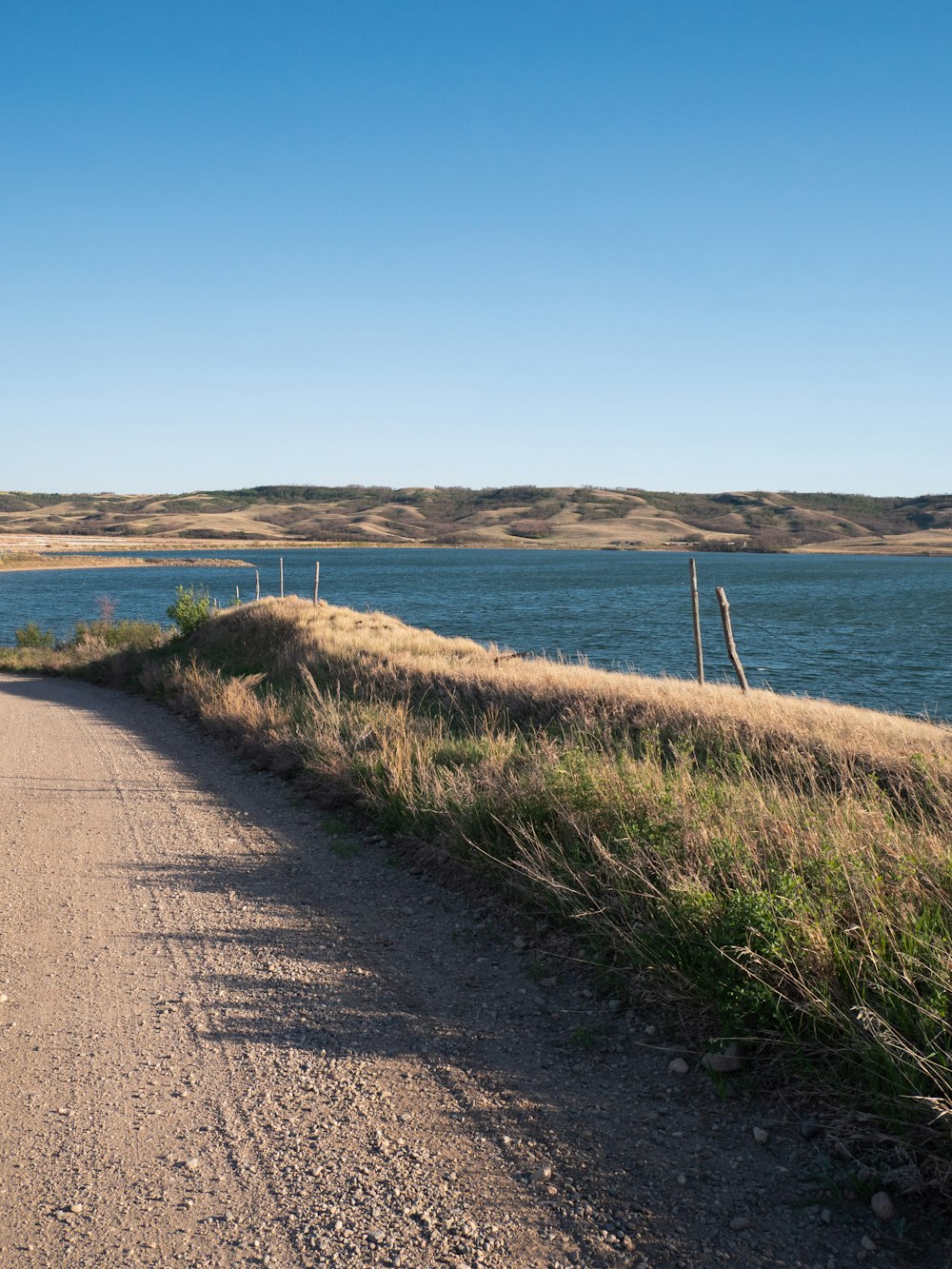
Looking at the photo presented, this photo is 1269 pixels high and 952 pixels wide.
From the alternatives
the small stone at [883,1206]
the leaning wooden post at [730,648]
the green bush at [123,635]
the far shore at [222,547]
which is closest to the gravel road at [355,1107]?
the small stone at [883,1206]

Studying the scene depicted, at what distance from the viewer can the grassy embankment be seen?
396 cm

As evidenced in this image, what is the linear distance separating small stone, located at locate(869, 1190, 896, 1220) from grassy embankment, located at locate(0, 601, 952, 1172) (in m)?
0.29

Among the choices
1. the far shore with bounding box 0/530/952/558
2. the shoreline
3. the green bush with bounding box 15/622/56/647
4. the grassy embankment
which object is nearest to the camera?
the grassy embankment

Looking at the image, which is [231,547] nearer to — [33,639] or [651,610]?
[651,610]

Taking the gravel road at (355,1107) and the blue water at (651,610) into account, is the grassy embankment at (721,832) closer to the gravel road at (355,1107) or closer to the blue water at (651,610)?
the gravel road at (355,1107)

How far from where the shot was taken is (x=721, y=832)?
18.4 ft

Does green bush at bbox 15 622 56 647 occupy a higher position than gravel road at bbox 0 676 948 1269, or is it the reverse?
gravel road at bbox 0 676 948 1269

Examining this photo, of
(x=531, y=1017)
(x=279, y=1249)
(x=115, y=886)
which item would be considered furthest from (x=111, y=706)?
(x=279, y=1249)

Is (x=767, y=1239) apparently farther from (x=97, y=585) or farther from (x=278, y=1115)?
(x=97, y=585)

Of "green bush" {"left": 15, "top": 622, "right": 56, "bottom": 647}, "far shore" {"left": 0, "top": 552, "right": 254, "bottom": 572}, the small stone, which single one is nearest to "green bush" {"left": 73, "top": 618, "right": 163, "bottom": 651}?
"green bush" {"left": 15, "top": 622, "right": 56, "bottom": 647}

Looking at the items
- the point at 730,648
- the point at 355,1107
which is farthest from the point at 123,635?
the point at 355,1107

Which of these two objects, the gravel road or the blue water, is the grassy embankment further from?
the blue water

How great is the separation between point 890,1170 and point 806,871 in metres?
1.81

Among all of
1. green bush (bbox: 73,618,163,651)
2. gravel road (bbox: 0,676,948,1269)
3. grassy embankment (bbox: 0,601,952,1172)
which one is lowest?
green bush (bbox: 73,618,163,651)
